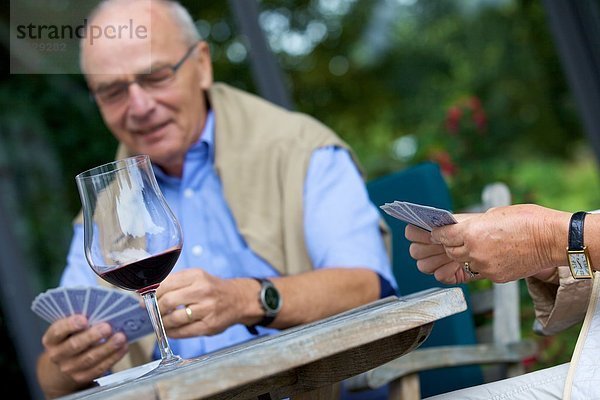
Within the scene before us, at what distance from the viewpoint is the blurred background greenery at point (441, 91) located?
12.9 feet

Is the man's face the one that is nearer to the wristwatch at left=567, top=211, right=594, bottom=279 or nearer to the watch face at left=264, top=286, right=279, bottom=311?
the watch face at left=264, top=286, right=279, bottom=311

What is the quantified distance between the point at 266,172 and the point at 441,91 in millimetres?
1746

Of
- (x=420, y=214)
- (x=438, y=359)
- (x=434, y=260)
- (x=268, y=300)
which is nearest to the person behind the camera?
(x=420, y=214)

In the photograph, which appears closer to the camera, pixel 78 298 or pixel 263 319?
pixel 78 298

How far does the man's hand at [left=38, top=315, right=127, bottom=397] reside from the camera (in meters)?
1.81

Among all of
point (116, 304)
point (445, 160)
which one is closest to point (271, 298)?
point (116, 304)

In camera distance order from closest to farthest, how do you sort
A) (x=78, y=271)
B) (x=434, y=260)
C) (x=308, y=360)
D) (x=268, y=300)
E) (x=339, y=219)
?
1. (x=308, y=360)
2. (x=434, y=260)
3. (x=268, y=300)
4. (x=339, y=219)
5. (x=78, y=271)

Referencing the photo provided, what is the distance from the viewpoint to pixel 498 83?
399cm

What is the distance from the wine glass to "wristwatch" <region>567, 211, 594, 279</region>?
0.58m

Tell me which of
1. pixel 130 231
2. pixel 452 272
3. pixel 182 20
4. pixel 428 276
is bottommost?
pixel 428 276

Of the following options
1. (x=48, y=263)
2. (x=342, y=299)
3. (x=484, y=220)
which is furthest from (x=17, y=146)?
(x=484, y=220)

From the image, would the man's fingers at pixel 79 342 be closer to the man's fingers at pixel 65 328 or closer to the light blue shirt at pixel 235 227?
the man's fingers at pixel 65 328

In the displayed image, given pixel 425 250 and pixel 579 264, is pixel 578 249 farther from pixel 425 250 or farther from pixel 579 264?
pixel 425 250

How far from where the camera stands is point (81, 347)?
1.85 meters
